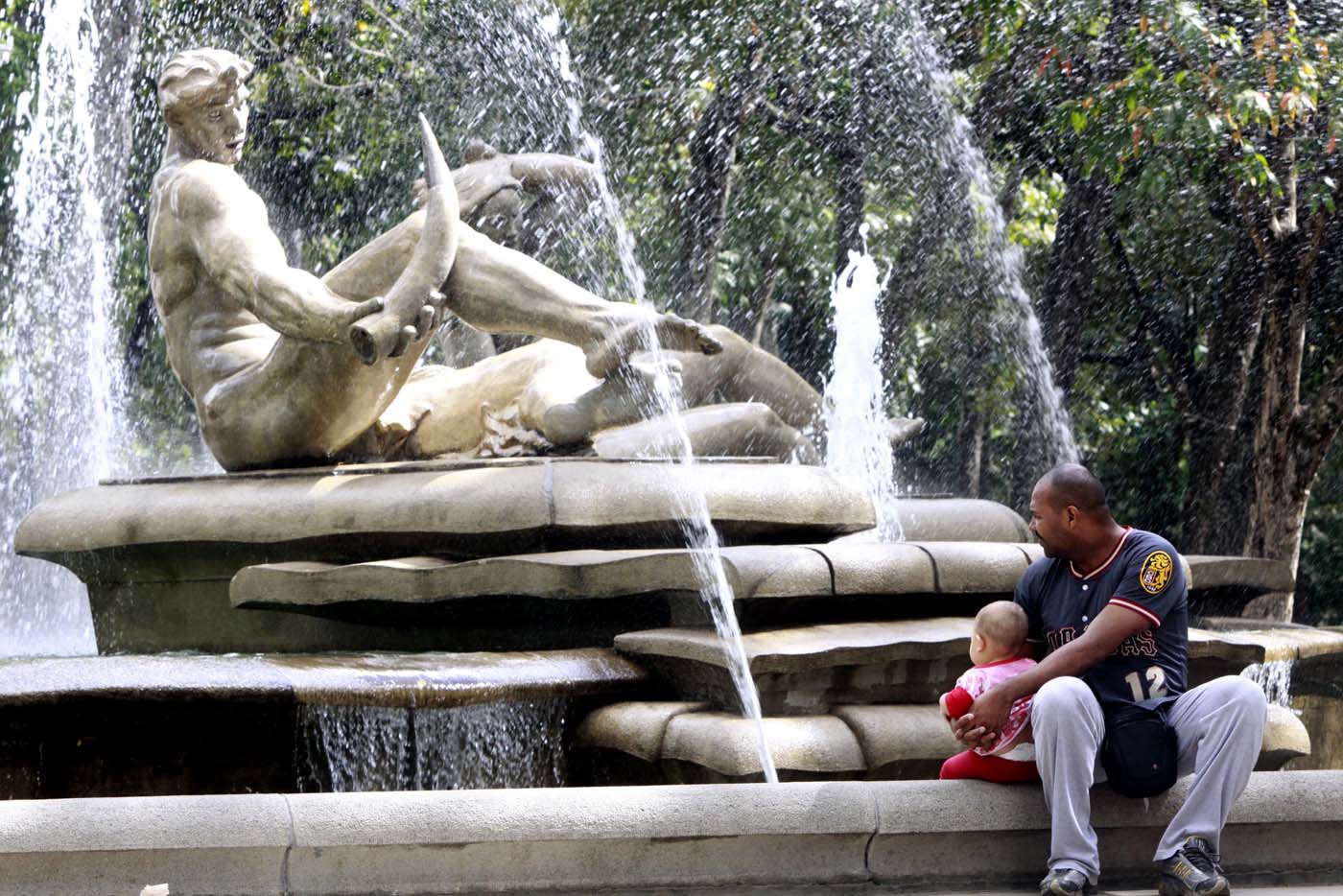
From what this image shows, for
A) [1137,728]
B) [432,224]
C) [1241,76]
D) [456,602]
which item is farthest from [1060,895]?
[1241,76]

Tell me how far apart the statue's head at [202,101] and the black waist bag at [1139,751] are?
382 cm

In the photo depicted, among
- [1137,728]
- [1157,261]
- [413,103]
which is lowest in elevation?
[1137,728]

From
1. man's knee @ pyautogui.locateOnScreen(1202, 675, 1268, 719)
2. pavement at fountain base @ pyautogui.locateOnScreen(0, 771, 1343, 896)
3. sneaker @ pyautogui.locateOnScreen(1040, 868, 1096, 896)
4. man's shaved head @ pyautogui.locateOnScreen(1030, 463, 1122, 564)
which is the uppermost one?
man's shaved head @ pyautogui.locateOnScreen(1030, 463, 1122, 564)

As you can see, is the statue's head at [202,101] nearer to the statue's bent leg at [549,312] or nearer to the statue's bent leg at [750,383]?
the statue's bent leg at [549,312]

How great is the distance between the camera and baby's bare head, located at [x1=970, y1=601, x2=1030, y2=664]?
13.1 ft

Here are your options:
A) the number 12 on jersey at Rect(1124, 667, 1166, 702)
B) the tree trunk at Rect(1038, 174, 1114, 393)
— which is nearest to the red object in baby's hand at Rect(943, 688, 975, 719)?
the number 12 on jersey at Rect(1124, 667, 1166, 702)

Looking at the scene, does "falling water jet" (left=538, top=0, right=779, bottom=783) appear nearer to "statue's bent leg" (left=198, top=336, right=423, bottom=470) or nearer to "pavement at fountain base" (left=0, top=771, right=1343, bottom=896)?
"pavement at fountain base" (left=0, top=771, right=1343, bottom=896)

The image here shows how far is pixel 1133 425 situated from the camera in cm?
1734

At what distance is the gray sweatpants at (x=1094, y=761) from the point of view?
144 inches

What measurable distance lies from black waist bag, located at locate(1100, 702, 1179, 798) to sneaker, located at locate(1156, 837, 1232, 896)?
0.67 feet

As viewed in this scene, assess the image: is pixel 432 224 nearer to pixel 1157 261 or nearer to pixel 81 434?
pixel 81 434

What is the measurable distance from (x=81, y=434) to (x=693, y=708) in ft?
34.0

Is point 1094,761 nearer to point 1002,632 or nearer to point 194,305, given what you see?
point 1002,632

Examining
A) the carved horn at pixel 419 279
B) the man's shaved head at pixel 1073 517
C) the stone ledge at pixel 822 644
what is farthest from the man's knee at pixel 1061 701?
the carved horn at pixel 419 279
